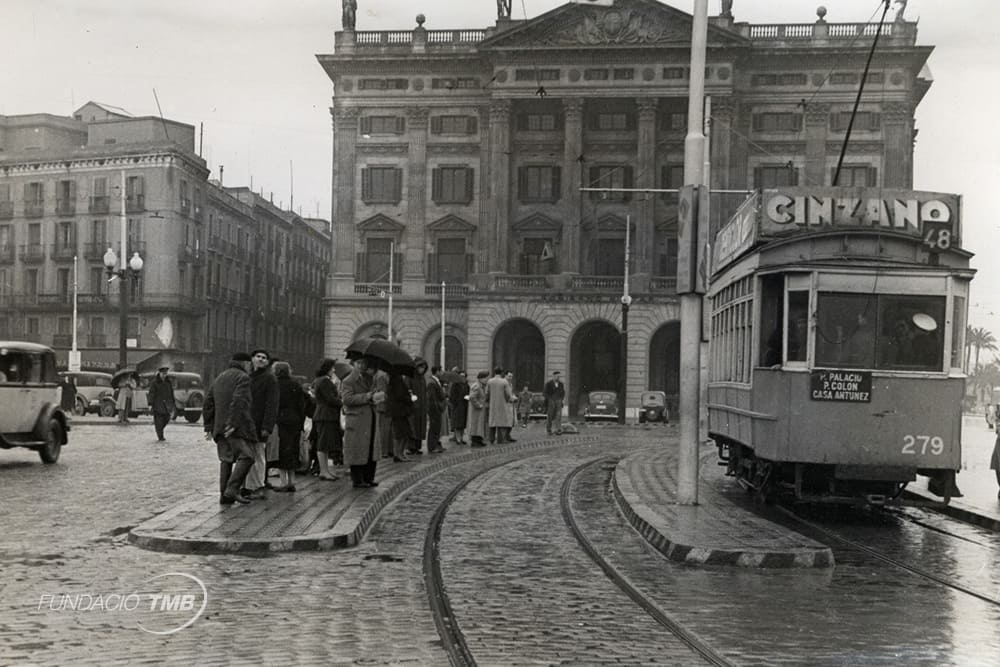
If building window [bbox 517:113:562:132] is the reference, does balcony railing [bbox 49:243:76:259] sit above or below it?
below

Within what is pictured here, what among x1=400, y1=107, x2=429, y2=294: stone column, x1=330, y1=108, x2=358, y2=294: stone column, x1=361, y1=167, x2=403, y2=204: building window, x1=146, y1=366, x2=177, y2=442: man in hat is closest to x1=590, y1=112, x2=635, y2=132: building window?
x1=400, y1=107, x2=429, y2=294: stone column

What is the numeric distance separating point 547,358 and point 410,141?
13.5 meters

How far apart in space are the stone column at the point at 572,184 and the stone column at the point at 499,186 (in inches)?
114

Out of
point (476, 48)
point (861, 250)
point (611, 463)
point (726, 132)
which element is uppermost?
point (476, 48)

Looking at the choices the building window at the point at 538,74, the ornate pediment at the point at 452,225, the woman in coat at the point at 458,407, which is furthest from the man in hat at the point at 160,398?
the building window at the point at 538,74

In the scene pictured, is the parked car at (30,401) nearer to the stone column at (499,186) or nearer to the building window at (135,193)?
the stone column at (499,186)

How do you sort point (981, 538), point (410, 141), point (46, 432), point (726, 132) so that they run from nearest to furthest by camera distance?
point (981, 538) → point (46, 432) → point (726, 132) → point (410, 141)

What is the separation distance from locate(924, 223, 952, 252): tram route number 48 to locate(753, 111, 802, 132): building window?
4709 centimetres

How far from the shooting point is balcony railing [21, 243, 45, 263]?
6444 cm

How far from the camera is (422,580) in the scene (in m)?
8.82

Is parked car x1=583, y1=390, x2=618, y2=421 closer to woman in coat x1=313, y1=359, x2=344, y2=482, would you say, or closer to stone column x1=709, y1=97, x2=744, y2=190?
stone column x1=709, y1=97, x2=744, y2=190

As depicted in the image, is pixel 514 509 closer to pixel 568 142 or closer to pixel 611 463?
pixel 611 463

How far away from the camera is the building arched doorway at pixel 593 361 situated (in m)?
59.6

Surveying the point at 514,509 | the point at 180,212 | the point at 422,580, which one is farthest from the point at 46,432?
the point at 180,212
